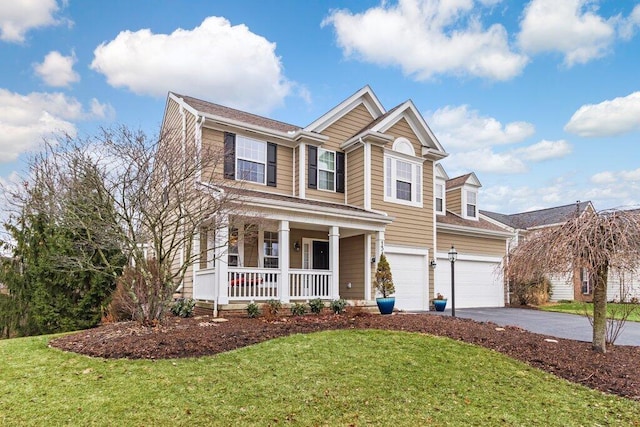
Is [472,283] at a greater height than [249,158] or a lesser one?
lesser

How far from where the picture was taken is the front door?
1531cm

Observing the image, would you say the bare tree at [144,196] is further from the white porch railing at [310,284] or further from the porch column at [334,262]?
the porch column at [334,262]

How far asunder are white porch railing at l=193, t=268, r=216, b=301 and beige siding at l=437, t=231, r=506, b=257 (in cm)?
1016

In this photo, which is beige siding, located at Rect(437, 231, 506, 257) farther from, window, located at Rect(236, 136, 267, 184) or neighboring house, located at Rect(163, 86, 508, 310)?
window, located at Rect(236, 136, 267, 184)

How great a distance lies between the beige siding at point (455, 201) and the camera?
2092 cm

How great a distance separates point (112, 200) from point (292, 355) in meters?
4.90

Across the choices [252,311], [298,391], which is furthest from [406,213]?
[298,391]

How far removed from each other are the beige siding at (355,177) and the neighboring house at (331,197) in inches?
1.5

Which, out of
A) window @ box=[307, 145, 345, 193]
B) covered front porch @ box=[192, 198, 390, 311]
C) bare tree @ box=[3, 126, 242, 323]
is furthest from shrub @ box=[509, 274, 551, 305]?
bare tree @ box=[3, 126, 242, 323]

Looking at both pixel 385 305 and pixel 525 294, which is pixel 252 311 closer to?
pixel 385 305

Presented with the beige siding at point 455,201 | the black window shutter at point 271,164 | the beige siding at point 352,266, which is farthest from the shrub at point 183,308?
Result: the beige siding at point 455,201

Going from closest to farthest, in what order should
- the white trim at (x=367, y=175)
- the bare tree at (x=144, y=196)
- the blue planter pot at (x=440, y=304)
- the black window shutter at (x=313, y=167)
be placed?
the bare tree at (x=144, y=196) → the white trim at (x=367, y=175) → the black window shutter at (x=313, y=167) → the blue planter pot at (x=440, y=304)

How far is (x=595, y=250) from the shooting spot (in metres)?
7.26

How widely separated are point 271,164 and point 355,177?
3120 millimetres
